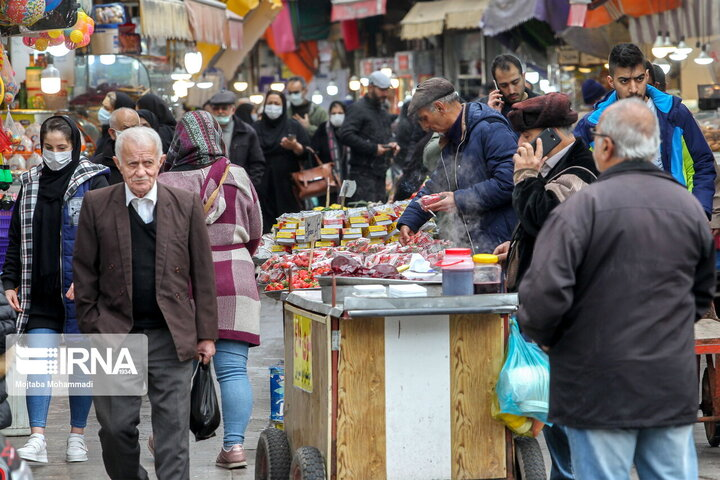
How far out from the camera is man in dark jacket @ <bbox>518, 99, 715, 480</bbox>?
13.0ft

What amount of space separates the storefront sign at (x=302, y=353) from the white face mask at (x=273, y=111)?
28.0 feet

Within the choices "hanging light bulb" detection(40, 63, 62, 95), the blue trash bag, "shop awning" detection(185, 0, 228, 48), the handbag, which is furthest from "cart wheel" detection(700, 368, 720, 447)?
"shop awning" detection(185, 0, 228, 48)

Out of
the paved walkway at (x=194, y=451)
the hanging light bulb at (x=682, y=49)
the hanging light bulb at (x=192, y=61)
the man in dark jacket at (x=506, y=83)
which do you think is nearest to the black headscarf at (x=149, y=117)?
the paved walkway at (x=194, y=451)

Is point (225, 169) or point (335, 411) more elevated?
point (225, 169)

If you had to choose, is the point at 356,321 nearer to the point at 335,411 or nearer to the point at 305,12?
the point at 335,411

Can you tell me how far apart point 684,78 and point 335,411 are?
14984 mm

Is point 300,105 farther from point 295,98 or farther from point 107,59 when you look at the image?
point 107,59

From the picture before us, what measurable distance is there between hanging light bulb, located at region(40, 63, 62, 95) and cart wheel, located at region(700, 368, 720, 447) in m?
7.85

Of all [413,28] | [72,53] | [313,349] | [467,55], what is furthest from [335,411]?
[467,55]

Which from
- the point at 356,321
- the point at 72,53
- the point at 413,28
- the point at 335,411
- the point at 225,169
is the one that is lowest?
the point at 335,411

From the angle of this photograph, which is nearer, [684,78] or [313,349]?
[313,349]

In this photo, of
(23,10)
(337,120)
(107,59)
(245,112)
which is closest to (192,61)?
(245,112)

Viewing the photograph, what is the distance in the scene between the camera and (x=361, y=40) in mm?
31484

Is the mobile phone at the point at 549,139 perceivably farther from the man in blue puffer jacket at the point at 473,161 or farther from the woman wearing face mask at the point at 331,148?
the woman wearing face mask at the point at 331,148
